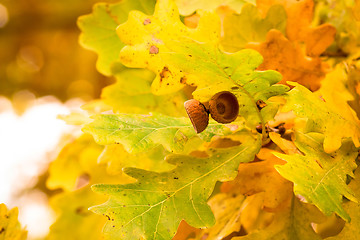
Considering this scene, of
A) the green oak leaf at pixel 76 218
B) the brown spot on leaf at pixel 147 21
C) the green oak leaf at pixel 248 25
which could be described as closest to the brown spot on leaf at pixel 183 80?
the brown spot on leaf at pixel 147 21

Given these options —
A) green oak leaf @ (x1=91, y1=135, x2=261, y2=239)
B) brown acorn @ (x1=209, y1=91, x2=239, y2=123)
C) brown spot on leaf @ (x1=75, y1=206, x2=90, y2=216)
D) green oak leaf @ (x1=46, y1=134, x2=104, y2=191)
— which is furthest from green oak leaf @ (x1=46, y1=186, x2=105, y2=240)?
Answer: brown acorn @ (x1=209, y1=91, x2=239, y2=123)

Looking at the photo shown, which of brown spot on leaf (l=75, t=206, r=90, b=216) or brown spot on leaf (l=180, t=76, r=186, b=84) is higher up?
brown spot on leaf (l=180, t=76, r=186, b=84)

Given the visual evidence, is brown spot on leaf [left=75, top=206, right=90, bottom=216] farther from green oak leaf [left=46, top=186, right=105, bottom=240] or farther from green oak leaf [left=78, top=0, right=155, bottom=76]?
green oak leaf [left=78, top=0, right=155, bottom=76]

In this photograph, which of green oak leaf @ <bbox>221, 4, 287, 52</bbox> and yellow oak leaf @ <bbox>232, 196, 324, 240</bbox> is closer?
yellow oak leaf @ <bbox>232, 196, 324, 240</bbox>

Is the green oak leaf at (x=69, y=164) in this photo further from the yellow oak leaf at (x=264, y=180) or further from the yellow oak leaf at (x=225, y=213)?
the yellow oak leaf at (x=264, y=180)

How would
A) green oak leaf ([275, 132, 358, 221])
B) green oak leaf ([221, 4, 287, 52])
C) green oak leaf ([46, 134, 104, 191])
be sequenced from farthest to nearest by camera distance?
green oak leaf ([46, 134, 104, 191])
green oak leaf ([221, 4, 287, 52])
green oak leaf ([275, 132, 358, 221])

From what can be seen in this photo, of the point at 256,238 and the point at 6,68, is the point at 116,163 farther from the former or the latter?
the point at 6,68

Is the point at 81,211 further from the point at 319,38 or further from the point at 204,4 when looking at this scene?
the point at 319,38
